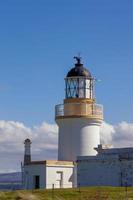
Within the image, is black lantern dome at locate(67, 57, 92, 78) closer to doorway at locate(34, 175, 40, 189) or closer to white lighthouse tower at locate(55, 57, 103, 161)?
white lighthouse tower at locate(55, 57, 103, 161)

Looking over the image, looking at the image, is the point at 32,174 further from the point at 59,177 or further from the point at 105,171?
the point at 105,171

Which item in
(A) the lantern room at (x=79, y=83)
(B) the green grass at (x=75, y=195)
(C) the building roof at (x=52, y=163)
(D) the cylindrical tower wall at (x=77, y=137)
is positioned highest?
(A) the lantern room at (x=79, y=83)

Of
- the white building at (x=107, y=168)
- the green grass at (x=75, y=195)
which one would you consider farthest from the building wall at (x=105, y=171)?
the green grass at (x=75, y=195)

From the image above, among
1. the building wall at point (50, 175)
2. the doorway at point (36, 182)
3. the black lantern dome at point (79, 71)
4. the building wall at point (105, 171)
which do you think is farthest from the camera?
the black lantern dome at point (79, 71)

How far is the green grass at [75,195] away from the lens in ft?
88.4

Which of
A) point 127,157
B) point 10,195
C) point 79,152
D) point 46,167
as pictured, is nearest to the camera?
point 10,195

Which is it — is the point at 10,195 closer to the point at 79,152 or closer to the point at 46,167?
the point at 46,167

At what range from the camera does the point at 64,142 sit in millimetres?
41938

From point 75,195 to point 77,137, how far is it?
12687 millimetres

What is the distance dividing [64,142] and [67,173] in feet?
8.27

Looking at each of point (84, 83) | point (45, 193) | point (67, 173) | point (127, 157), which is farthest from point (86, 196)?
point (84, 83)

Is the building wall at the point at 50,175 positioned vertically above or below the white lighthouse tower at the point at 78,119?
below

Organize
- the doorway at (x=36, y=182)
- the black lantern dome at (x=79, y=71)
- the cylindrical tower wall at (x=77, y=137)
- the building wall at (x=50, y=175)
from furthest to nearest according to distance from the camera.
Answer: the black lantern dome at (x=79, y=71) → the cylindrical tower wall at (x=77, y=137) → the doorway at (x=36, y=182) → the building wall at (x=50, y=175)

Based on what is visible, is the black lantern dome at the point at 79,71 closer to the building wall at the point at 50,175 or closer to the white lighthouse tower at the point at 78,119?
the white lighthouse tower at the point at 78,119
